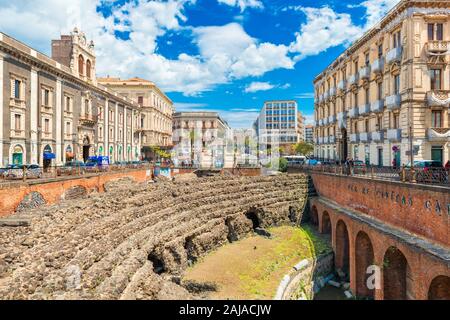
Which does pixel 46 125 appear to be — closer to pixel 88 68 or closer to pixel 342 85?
pixel 88 68

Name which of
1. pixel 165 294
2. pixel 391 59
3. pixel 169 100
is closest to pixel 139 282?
pixel 165 294

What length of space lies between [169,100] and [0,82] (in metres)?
53.6

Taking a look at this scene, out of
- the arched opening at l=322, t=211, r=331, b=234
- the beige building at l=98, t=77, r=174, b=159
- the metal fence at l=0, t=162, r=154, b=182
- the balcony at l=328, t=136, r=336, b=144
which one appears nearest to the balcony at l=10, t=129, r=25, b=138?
the metal fence at l=0, t=162, r=154, b=182

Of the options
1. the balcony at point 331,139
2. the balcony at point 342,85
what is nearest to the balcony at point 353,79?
the balcony at point 342,85

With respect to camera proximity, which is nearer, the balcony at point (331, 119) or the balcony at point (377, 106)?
the balcony at point (377, 106)

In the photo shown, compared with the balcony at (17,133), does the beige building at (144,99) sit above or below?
above

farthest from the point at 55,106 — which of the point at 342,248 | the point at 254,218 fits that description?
the point at 342,248

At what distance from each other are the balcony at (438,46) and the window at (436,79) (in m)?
1.60

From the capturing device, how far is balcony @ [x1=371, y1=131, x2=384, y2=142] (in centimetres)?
2995

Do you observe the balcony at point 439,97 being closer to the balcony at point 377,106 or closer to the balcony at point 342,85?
the balcony at point 377,106

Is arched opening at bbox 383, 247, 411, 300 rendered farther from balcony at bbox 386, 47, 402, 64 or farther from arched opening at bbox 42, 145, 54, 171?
arched opening at bbox 42, 145, 54, 171

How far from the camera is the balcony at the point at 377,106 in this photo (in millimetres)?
29538

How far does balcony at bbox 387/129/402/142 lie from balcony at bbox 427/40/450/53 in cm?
697
